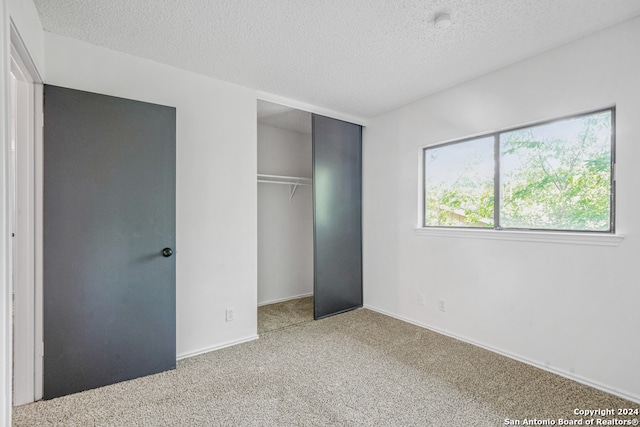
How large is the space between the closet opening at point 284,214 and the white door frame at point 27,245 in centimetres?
214

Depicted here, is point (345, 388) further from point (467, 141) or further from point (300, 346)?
point (467, 141)

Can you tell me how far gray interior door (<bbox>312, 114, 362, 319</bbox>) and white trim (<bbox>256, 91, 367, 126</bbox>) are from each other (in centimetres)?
7

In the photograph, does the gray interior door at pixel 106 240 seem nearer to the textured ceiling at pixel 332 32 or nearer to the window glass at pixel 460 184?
the textured ceiling at pixel 332 32

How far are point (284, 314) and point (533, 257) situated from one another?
262 cm

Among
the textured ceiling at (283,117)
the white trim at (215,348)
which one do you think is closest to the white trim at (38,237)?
the white trim at (215,348)

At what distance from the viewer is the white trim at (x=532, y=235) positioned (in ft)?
6.77

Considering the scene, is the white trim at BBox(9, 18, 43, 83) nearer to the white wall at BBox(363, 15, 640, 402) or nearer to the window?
the white wall at BBox(363, 15, 640, 402)

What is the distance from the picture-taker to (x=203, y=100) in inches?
106

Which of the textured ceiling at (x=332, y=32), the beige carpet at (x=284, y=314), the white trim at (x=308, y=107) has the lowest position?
the beige carpet at (x=284, y=314)

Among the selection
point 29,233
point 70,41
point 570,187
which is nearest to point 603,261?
point 570,187

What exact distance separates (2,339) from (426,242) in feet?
10.3

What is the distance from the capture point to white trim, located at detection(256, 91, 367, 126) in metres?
3.12

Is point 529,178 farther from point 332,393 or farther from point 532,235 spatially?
point 332,393

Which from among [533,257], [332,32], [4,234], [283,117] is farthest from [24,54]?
[533,257]
